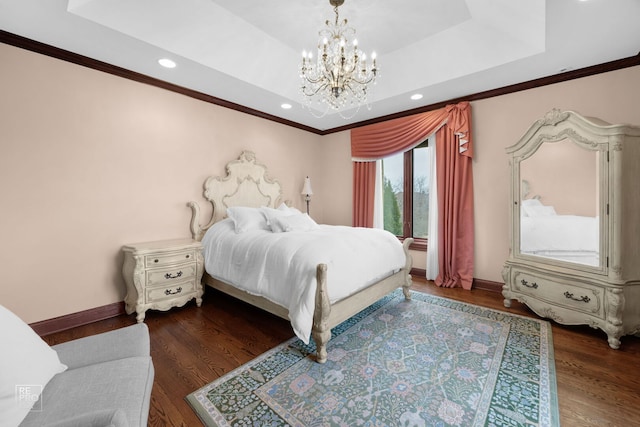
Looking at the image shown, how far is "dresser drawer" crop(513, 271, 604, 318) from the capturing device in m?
2.27

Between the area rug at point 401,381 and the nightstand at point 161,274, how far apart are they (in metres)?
1.36

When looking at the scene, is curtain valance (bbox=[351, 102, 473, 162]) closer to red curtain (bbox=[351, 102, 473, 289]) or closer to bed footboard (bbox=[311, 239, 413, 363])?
red curtain (bbox=[351, 102, 473, 289])

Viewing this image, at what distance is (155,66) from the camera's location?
2.81m

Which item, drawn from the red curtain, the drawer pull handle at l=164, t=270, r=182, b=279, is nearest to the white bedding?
the red curtain

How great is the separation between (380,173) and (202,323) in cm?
340

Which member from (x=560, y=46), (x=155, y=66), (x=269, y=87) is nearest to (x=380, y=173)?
(x=269, y=87)

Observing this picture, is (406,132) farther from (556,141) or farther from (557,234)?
(557,234)

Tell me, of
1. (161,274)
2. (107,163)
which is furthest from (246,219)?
(107,163)

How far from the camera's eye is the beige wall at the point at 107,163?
2340 millimetres

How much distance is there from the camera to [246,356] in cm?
209

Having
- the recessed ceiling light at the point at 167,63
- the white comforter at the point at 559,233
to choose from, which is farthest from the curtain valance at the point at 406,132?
the recessed ceiling light at the point at 167,63

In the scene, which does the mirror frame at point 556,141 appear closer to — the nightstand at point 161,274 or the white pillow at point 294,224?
the white pillow at point 294,224

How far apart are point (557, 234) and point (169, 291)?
391 cm

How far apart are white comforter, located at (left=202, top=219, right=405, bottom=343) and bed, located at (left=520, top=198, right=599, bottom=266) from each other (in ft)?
4.21
